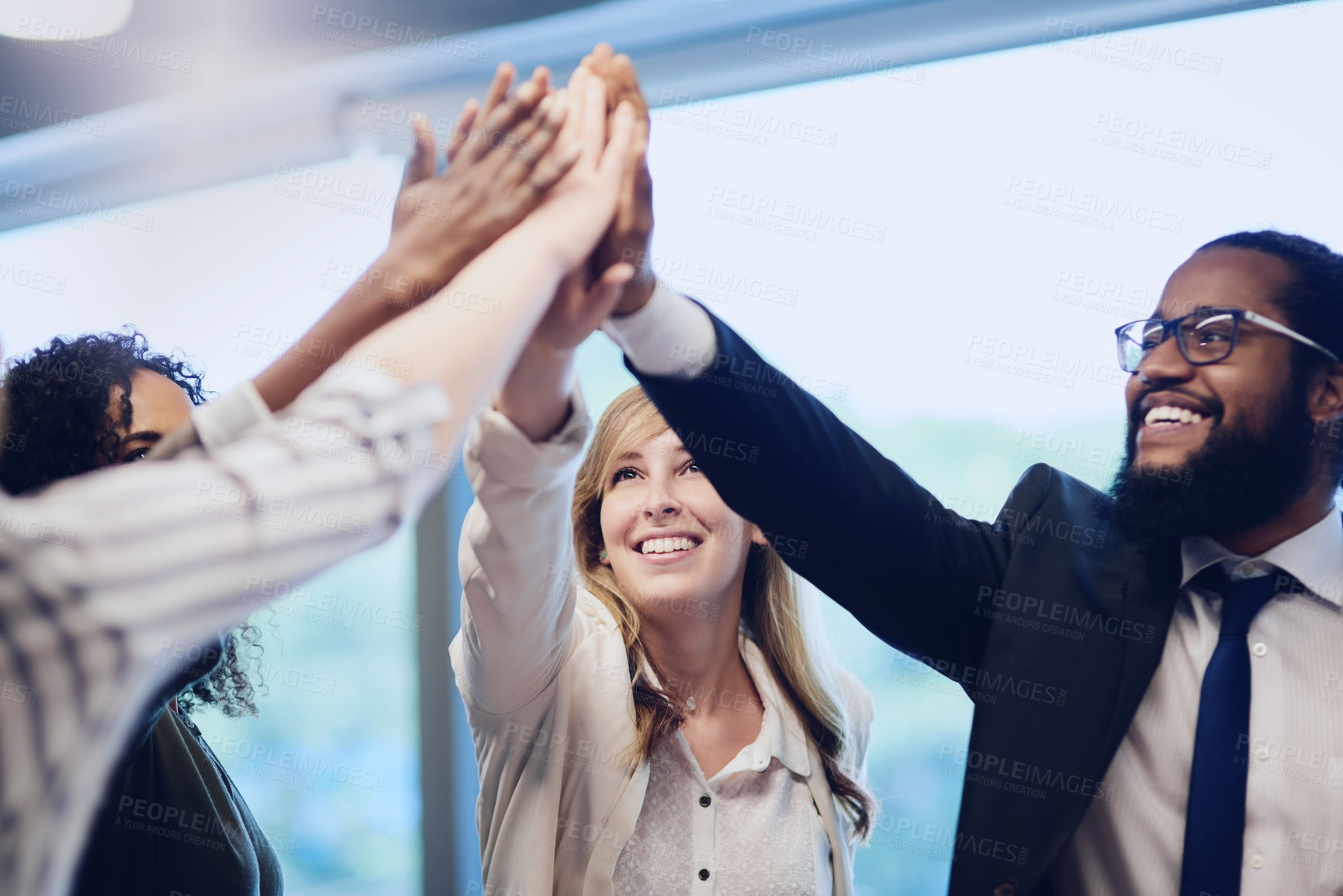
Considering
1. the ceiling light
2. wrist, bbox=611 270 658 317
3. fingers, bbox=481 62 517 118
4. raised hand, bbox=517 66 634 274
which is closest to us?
raised hand, bbox=517 66 634 274

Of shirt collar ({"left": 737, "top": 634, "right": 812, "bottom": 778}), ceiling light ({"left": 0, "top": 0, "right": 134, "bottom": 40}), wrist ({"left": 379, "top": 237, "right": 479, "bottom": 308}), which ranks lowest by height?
shirt collar ({"left": 737, "top": 634, "right": 812, "bottom": 778})

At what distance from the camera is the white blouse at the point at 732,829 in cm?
144

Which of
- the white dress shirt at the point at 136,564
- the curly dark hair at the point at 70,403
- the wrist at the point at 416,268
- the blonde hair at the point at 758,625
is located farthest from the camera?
the blonde hair at the point at 758,625

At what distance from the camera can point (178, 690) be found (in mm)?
1449

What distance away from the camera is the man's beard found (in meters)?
1.42

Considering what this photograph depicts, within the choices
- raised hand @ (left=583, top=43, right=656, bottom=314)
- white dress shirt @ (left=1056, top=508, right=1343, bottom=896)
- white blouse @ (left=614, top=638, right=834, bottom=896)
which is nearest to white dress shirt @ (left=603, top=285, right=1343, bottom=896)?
white dress shirt @ (left=1056, top=508, right=1343, bottom=896)

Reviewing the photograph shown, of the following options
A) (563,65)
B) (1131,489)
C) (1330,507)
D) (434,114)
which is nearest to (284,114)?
(434,114)

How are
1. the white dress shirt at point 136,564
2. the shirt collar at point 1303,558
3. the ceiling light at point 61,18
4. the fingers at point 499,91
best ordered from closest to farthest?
the white dress shirt at point 136,564 < the fingers at point 499,91 < the shirt collar at point 1303,558 < the ceiling light at point 61,18

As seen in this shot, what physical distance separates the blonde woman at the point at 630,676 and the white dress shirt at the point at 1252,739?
9.4 inches

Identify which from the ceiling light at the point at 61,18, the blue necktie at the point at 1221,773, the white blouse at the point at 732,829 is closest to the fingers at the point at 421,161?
the white blouse at the point at 732,829

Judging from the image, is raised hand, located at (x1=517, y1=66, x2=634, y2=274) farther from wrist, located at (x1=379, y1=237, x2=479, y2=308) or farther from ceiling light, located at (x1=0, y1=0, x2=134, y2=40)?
ceiling light, located at (x1=0, y1=0, x2=134, y2=40)

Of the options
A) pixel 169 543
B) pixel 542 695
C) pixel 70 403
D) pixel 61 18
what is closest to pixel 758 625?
pixel 542 695

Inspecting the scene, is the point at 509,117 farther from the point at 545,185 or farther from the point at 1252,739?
the point at 1252,739

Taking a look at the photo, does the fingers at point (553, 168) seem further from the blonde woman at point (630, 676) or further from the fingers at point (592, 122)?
the blonde woman at point (630, 676)
